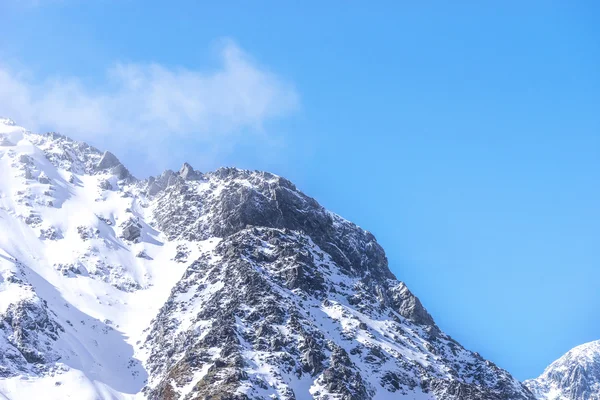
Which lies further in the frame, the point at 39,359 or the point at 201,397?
the point at 39,359

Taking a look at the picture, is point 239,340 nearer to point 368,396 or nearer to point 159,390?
point 159,390

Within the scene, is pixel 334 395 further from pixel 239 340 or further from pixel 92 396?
pixel 92 396

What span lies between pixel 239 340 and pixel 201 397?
26.8m

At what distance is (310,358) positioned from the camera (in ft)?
650

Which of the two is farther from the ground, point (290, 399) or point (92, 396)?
point (290, 399)

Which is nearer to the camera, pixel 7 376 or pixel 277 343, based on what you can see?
pixel 7 376

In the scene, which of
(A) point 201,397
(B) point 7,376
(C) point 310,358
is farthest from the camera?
(C) point 310,358

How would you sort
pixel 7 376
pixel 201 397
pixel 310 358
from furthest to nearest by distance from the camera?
pixel 310 358, pixel 7 376, pixel 201 397

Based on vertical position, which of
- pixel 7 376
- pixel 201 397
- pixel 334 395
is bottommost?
pixel 7 376

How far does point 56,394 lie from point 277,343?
53.8 metres

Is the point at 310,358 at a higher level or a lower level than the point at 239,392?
higher

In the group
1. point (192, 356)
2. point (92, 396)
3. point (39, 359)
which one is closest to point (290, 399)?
point (192, 356)

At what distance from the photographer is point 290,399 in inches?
7032

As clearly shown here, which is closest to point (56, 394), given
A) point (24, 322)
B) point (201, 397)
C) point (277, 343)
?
point (24, 322)
